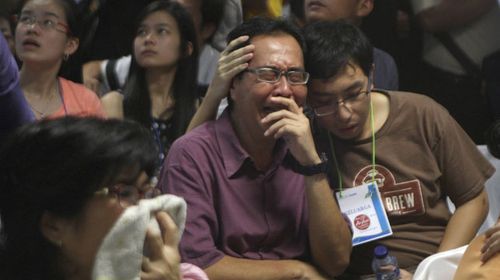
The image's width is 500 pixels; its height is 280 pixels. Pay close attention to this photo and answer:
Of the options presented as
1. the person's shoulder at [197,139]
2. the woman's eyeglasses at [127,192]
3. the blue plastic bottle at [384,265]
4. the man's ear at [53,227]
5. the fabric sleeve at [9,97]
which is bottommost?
the blue plastic bottle at [384,265]

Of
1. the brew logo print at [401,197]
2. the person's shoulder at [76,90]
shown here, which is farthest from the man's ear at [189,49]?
the brew logo print at [401,197]

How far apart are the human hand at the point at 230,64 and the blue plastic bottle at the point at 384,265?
27.7 inches

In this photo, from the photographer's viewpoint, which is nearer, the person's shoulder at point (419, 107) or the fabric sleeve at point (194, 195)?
the fabric sleeve at point (194, 195)

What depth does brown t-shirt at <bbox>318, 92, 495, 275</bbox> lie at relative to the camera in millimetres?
3145

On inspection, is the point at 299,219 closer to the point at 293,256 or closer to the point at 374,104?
the point at 293,256

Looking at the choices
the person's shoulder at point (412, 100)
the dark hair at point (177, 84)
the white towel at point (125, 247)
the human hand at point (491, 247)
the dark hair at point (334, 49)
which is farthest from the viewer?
the dark hair at point (177, 84)

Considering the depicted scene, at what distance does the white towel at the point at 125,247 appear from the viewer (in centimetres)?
183

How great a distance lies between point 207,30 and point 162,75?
47 cm

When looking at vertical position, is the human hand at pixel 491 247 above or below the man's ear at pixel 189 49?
below

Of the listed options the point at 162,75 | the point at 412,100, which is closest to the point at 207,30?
the point at 162,75

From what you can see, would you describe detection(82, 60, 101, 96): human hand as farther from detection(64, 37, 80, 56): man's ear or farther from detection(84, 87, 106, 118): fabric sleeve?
detection(84, 87, 106, 118): fabric sleeve

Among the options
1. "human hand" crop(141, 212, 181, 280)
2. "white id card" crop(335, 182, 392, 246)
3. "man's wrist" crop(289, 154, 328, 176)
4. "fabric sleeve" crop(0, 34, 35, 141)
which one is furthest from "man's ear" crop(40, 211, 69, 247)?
"white id card" crop(335, 182, 392, 246)

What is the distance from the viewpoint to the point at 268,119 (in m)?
2.86

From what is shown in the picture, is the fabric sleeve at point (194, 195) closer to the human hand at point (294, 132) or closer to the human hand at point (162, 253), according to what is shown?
the human hand at point (294, 132)
